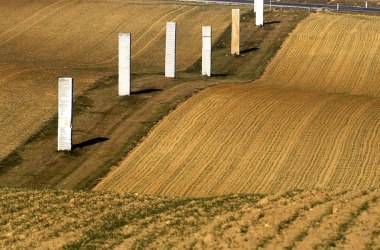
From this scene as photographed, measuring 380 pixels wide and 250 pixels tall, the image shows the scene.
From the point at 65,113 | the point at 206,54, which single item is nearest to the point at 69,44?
the point at 206,54

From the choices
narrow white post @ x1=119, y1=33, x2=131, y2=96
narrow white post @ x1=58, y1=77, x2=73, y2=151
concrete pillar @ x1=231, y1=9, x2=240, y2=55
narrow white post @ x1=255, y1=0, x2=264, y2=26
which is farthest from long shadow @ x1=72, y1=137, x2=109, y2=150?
narrow white post @ x1=255, y1=0, x2=264, y2=26

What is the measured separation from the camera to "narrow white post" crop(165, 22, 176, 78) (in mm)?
45719

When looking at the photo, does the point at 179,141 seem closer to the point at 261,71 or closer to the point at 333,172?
the point at 333,172

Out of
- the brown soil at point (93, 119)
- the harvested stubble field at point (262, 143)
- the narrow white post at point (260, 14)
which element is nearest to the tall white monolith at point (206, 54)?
the brown soil at point (93, 119)

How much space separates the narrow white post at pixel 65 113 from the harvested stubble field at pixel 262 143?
217cm

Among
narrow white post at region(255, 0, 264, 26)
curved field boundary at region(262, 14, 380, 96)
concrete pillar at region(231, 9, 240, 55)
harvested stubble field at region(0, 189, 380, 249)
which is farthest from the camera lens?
narrow white post at region(255, 0, 264, 26)

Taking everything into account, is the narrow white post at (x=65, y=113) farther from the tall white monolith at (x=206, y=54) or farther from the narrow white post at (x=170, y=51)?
the tall white monolith at (x=206, y=54)

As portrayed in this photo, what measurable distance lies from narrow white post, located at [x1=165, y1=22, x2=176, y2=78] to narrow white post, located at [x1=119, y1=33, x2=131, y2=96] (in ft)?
16.3

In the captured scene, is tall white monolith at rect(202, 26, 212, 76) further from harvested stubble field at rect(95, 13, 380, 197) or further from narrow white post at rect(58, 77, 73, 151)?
narrow white post at rect(58, 77, 73, 151)

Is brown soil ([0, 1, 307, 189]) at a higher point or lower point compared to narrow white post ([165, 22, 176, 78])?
lower

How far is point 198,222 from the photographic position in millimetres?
19625

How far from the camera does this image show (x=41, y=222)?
20.9 metres

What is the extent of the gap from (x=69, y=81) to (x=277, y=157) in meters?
6.70

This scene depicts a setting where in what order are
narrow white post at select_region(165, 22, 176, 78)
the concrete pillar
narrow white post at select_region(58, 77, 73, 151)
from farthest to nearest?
the concrete pillar, narrow white post at select_region(165, 22, 176, 78), narrow white post at select_region(58, 77, 73, 151)
